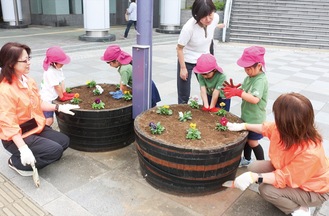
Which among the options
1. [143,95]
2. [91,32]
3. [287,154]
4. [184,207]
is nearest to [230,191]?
[184,207]

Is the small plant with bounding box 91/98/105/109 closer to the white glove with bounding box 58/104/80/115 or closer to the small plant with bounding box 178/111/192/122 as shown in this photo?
the white glove with bounding box 58/104/80/115

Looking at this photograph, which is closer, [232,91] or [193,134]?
[193,134]

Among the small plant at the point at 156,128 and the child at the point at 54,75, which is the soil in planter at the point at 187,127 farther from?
the child at the point at 54,75

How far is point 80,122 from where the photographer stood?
3096 mm

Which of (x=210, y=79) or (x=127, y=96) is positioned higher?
(x=210, y=79)

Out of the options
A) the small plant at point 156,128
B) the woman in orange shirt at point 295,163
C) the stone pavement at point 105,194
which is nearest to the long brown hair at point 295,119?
the woman in orange shirt at point 295,163

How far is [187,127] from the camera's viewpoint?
A: 2801 mm

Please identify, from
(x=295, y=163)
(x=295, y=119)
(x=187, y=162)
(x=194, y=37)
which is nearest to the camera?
(x=295, y=119)

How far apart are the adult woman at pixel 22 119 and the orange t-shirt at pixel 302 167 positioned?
189 cm

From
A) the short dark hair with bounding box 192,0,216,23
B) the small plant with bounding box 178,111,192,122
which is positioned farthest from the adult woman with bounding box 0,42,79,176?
the short dark hair with bounding box 192,0,216,23

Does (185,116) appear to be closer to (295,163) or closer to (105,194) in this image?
(105,194)

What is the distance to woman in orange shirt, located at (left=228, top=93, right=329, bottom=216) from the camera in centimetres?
198

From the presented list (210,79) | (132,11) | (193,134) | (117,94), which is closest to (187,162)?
(193,134)

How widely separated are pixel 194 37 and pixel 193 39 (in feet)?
0.08
